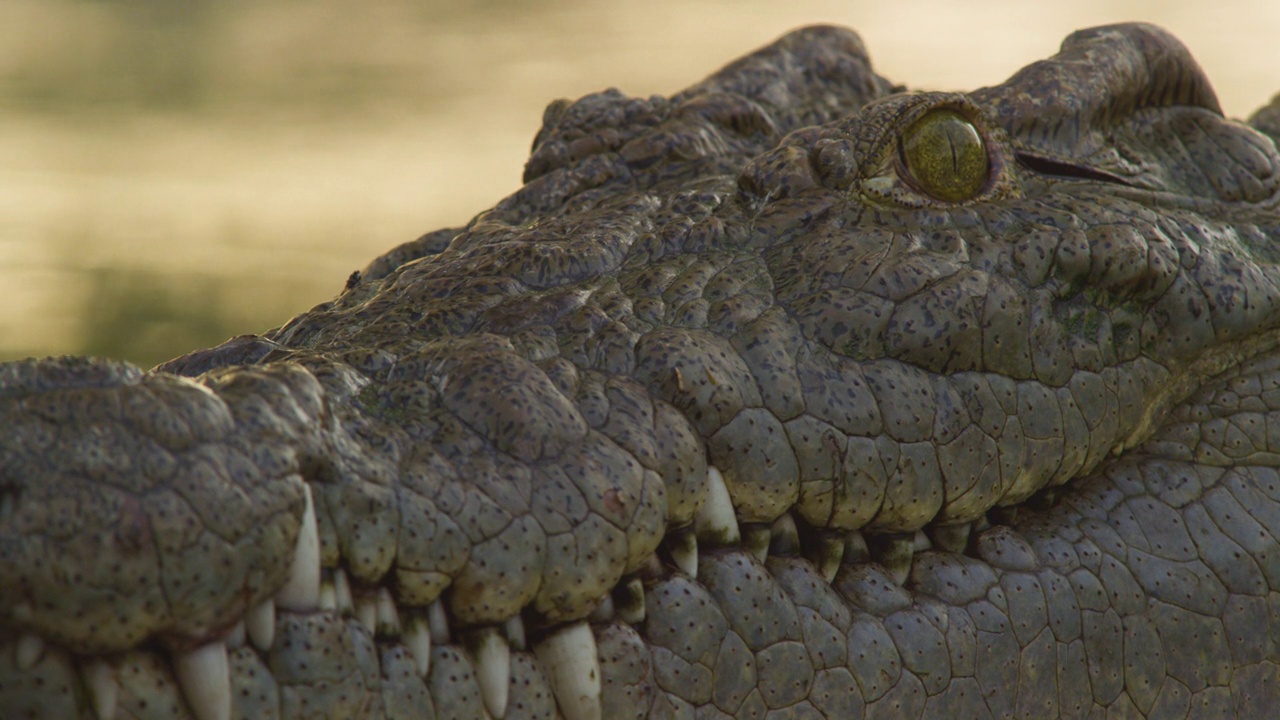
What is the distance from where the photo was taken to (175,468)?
5.96ft

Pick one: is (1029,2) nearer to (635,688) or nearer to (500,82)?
(500,82)

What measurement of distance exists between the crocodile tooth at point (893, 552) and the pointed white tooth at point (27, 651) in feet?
4.68

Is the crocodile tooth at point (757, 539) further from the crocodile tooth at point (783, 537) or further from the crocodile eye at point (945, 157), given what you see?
the crocodile eye at point (945, 157)

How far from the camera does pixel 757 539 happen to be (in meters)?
2.42

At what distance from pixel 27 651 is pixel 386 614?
1.54 ft

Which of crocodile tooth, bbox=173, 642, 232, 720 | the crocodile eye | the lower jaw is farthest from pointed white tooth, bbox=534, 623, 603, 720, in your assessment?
the crocodile eye

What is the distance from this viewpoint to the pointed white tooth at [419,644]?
2014 millimetres

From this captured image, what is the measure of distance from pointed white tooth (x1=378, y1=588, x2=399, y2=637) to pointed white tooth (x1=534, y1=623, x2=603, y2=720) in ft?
0.83

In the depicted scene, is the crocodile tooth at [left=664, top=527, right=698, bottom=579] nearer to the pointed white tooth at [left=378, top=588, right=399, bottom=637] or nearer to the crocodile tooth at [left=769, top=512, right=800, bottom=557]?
the crocodile tooth at [left=769, top=512, right=800, bottom=557]

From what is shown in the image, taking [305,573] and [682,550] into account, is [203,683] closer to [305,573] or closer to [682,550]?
[305,573]

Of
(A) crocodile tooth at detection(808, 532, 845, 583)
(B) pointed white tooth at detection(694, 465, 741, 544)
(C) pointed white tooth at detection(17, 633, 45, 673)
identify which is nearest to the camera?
(C) pointed white tooth at detection(17, 633, 45, 673)

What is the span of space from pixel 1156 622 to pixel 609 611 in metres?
1.21

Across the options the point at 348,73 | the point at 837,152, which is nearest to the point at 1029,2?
the point at 348,73

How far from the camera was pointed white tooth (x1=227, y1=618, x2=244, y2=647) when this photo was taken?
6.12 feet
